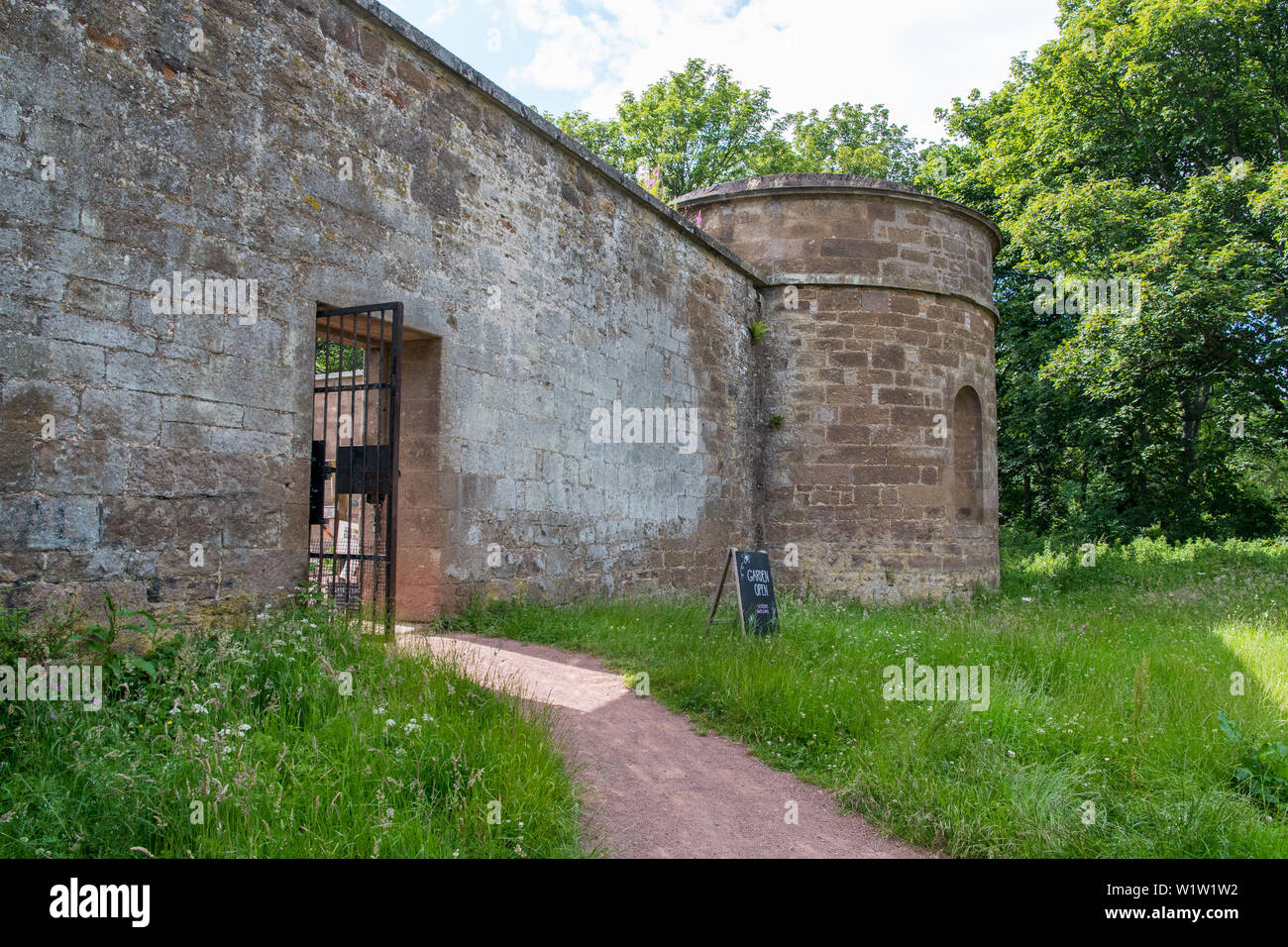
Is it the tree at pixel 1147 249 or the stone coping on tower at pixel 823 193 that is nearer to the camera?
the stone coping on tower at pixel 823 193

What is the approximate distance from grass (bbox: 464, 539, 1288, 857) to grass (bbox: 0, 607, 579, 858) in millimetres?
1546

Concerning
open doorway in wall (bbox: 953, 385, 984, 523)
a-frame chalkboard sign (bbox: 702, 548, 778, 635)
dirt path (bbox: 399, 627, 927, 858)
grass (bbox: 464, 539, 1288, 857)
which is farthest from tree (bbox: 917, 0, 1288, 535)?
dirt path (bbox: 399, 627, 927, 858)

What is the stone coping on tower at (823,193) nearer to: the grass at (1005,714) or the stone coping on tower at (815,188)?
the stone coping on tower at (815,188)

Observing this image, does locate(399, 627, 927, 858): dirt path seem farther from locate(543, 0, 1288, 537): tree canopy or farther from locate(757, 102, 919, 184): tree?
locate(757, 102, 919, 184): tree

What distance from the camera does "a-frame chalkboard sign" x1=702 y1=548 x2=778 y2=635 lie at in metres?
7.34

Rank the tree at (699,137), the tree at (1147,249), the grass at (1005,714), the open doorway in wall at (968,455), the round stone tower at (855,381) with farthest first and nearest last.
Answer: the tree at (699,137), the tree at (1147,249), the open doorway in wall at (968,455), the round stone tower at (855,381), the grass at (1005,714)

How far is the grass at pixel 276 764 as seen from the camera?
9.74ft

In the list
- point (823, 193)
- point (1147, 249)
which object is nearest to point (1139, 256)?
point (1147, 249)

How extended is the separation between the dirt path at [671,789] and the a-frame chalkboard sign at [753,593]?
6.30 feet

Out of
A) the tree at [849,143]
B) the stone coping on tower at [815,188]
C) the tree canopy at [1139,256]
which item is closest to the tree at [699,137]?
the tree at [849,143]
